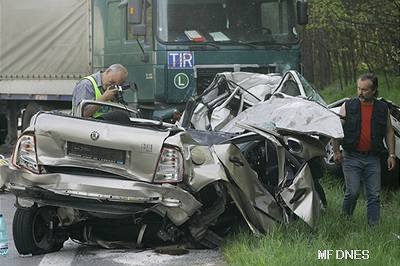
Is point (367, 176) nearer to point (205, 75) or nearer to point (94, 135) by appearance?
point (94, 135)

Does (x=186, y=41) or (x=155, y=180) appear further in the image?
(x=186, y=41)

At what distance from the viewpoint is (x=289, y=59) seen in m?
10.7

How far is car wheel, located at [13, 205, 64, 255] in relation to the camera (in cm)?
638

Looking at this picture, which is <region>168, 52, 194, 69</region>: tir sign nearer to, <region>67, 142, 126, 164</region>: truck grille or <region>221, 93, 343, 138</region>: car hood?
<region>221, 93, 343, 138</region>: car hood

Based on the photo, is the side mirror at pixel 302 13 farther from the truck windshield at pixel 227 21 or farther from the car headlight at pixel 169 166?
the car headlight at pixel 169 166

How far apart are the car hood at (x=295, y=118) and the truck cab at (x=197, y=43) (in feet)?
11.0

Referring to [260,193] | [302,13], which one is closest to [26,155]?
[260,193]

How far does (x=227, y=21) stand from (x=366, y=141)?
3.89 meters

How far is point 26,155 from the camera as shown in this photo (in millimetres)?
6188

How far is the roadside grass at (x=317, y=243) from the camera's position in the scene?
5539 millimetres

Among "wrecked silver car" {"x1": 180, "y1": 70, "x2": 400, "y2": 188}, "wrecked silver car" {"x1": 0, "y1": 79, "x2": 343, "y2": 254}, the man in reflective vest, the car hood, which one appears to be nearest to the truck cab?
"wrecked silver car" {"x1": 180, "y1": 70, "x2": 400, "y2": 188}

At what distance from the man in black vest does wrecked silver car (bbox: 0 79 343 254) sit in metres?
0.73

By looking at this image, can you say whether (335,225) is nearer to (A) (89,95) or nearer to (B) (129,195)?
(B) (129,195)

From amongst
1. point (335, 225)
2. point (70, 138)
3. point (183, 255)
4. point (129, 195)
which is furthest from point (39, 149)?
point (335, 225)
